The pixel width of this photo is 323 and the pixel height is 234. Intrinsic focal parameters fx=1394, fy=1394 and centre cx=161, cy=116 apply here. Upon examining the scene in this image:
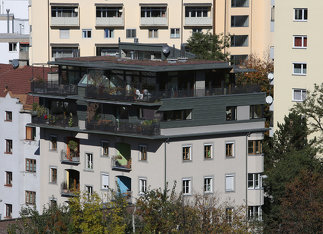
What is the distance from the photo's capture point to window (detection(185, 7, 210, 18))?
552 feet

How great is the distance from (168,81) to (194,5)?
51.2m

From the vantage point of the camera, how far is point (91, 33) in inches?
6545

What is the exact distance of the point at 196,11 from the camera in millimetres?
168500

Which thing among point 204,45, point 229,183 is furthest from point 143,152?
point 204,45

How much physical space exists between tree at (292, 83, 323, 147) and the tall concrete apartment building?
3707cm

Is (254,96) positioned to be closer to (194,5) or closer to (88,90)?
(88,90)

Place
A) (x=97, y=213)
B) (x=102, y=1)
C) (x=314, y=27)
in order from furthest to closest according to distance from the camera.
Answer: (x=102, y=1), (x=314, y=27), (x=97, y=213)

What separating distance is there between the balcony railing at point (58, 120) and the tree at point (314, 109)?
20.9 metres

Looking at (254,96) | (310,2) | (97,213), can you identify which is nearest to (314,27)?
(310,2)

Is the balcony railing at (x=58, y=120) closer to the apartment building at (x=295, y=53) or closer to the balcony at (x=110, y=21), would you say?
the apartment building at (x=295, y=53)

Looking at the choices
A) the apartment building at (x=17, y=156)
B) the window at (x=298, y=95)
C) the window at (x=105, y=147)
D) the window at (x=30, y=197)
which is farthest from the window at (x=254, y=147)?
the window at (x=30, y=197)

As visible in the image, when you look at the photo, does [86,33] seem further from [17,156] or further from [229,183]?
[229,183]

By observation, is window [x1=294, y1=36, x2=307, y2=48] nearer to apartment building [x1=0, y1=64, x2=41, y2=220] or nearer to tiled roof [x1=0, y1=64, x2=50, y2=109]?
tiled roof [x1=0, y1=64, x2=50, y2=109]

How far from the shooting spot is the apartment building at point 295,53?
13712cm
